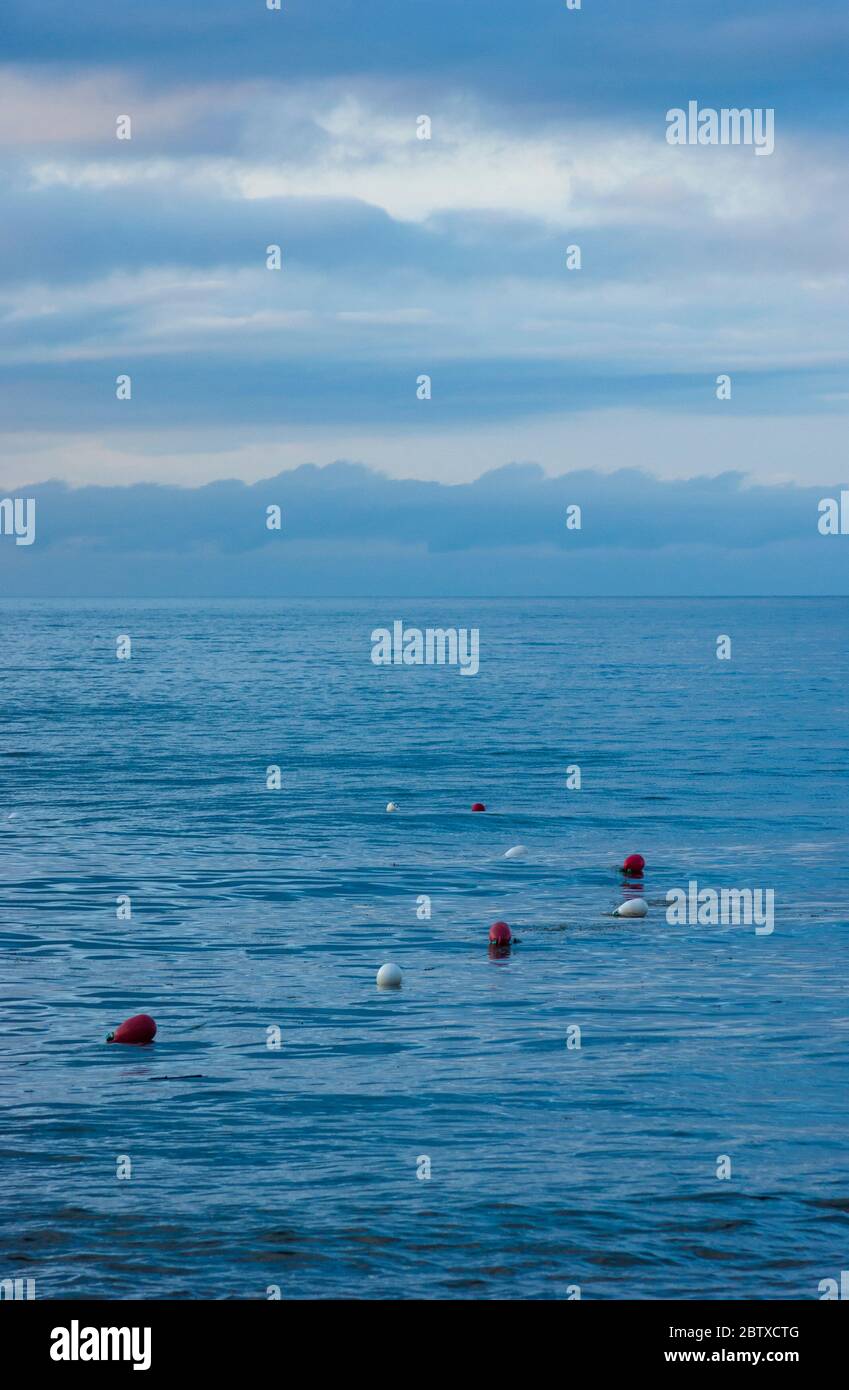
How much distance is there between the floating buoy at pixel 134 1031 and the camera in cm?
1602

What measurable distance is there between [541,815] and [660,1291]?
2605 centimetres

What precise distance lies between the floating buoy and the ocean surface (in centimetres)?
19

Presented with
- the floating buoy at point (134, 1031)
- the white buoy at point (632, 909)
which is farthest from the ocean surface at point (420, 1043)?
the white buoy at point (632, 909)

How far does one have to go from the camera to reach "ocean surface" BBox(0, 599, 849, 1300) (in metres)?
10.7

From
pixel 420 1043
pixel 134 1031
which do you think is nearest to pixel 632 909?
pixel 420 1043

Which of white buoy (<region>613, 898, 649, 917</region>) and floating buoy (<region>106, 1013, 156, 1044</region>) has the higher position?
white buoy (<region>613, 898, 649, 917</region>)

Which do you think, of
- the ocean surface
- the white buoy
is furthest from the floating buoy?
the white buoy

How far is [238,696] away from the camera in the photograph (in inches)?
3302

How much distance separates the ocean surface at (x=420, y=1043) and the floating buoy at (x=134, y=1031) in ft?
0.62

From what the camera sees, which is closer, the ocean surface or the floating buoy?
the ocean surface

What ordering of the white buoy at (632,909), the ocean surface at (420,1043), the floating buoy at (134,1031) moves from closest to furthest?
the ocean surface at (420,1043) → the floating buoy at (134,1031) → the white buoy at (632,909)

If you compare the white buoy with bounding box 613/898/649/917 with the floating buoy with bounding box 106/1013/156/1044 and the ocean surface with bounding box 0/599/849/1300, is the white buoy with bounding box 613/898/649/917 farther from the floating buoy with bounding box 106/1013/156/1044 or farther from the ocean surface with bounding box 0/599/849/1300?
the floating buoy with bounding box 106/1013/156/1044

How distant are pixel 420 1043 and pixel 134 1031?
3.07m

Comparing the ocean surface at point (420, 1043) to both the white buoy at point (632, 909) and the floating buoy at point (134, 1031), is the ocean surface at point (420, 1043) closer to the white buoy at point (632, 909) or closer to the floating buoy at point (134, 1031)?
the floating buoy at point (134, 1031)
